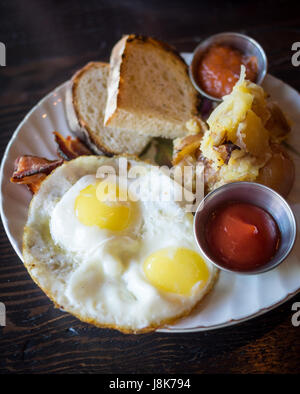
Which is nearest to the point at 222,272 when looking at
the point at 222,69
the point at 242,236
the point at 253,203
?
the point at 242,236

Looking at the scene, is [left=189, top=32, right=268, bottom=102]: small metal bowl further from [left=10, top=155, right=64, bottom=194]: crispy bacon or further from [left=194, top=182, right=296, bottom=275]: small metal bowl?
[left=10, top=155, right=64, bottom=194]: crispy bacon

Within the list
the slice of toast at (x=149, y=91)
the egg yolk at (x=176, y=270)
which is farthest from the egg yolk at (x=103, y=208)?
the slice of toast at (x=149, y=91)

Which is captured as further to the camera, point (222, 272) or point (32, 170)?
point (32, 170)

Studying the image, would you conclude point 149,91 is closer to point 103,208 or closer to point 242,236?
point 103,208

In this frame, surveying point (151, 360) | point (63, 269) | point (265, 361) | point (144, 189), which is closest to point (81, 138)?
point (144, 189)

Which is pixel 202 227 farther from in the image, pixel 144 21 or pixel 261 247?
pixel 144 21

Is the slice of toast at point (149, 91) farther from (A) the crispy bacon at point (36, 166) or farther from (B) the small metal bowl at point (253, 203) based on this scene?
(B) the small metal bowl at point (253, 203)
